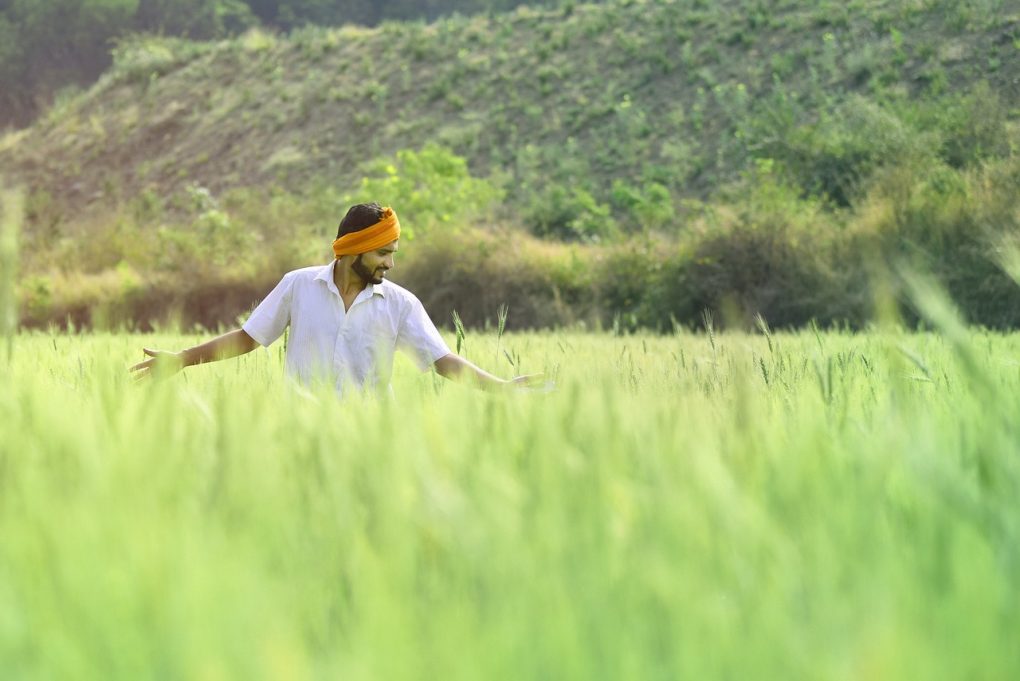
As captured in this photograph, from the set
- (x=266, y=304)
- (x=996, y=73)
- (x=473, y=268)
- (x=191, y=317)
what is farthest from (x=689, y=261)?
(x=996, y=73)

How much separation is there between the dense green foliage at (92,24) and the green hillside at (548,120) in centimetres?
652

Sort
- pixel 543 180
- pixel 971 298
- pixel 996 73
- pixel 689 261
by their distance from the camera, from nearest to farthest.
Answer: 1. pixel 971 298
2. pixel 689 261
3. pixel 996 73
4. pixel 543 180

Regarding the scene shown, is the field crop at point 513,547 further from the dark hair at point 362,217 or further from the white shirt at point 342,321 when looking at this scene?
the white shirt at point 342,321

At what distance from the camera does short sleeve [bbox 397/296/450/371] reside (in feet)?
13.4

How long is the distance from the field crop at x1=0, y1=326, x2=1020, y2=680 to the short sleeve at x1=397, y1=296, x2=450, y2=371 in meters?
2.12

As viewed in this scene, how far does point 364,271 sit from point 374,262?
5 cm

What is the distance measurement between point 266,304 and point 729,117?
22662 mm

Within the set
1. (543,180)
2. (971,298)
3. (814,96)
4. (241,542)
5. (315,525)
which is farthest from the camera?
(543,180)

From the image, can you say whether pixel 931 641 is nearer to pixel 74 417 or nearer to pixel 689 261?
pixel 74 417

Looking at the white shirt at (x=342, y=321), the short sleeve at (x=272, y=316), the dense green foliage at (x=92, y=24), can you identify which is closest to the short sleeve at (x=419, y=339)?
the white shirt at (x=342, y=321)

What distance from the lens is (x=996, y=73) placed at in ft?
74.4

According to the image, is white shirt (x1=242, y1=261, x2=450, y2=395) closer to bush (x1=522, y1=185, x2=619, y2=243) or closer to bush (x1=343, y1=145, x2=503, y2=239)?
bush (x1=343, y1=145, x2=503, y2=239)

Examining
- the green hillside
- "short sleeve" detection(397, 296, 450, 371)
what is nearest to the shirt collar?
"short sleeve" detection(397, 296, 450, 371)

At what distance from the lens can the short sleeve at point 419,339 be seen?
4.07 m
